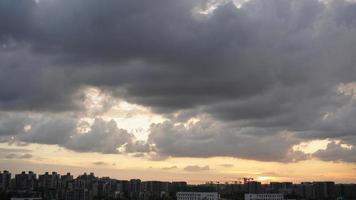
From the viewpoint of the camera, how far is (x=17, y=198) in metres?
173

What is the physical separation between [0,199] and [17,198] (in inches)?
287

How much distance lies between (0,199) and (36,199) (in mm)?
10785

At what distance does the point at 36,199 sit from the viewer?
179 metres

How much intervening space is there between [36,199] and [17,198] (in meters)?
7.14

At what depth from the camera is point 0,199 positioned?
580 feet
